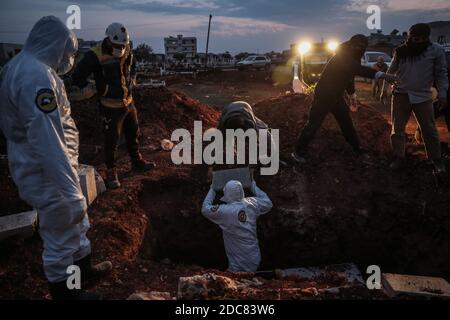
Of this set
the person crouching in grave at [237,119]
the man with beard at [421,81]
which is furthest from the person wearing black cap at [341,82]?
the person crouching in grave at [237,119]

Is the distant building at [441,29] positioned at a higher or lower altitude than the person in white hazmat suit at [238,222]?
higher

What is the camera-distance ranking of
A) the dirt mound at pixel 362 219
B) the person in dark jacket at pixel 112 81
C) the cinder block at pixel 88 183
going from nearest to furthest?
the cinder block at pixel 88 183 < the person in dark jacket at pixel 112 81 < the dirt mound at pixel 362 219

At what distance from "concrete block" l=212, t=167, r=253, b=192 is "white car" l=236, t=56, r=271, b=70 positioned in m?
23.5

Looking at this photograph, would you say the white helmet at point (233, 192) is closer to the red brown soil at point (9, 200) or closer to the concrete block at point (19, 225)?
the concrete block at point (19, 225)

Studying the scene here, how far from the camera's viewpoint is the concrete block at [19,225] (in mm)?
3422

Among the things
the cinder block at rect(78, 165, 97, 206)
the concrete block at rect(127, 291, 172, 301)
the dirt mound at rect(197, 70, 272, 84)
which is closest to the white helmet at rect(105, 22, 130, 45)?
the cinder block at rect(78, 165, 97, 206)

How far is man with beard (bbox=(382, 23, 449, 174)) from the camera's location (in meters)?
4.42

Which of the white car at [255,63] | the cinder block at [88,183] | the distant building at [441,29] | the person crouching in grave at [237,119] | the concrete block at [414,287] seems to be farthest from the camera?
the distant building at [441,29]

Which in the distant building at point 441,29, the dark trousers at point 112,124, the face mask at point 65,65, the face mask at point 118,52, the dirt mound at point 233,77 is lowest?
the dark trousers at point 112,124

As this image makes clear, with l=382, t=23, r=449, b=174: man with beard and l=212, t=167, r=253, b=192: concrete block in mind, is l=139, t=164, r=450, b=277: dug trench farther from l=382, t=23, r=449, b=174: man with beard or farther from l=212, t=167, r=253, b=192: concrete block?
l=382, t=23, r=449, b=174: man with beard

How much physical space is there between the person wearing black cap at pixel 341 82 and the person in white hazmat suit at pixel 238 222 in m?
1.68

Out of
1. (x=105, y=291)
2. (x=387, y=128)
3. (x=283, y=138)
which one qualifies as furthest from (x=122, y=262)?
(x=387, y=128)

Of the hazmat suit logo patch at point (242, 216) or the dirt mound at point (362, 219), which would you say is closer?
the hazmat suit logo patch at point (242, 216)
